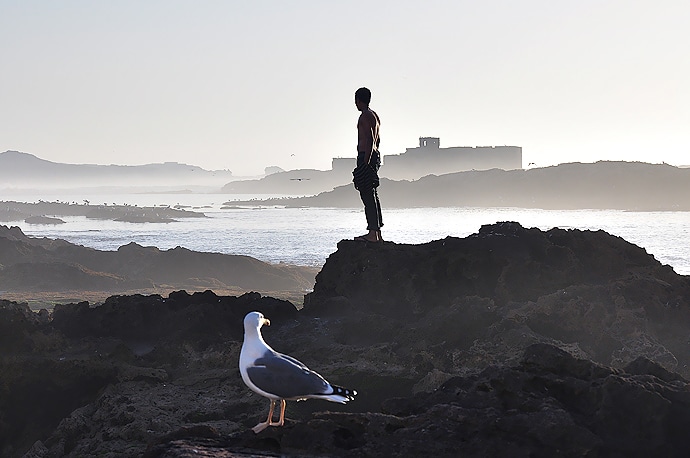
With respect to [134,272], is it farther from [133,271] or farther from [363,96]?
[363,96]

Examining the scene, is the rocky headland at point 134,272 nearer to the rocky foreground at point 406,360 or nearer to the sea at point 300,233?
the sea at point 300,233

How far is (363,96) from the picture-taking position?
12.7 m

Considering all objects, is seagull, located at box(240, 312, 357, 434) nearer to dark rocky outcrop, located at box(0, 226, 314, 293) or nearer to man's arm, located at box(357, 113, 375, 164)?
man's arm, located at box(357, 113, 375, 164)

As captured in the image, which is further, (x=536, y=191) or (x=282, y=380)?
(x=536, y=191)

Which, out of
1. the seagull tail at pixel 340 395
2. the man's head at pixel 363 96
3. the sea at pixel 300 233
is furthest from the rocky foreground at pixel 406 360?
the sea at pixel 300 233

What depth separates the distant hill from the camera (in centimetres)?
12369

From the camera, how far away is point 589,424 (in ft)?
19.0

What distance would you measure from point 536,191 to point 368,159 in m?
131

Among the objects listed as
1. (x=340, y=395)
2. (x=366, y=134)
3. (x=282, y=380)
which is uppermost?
(x=366, y=134)

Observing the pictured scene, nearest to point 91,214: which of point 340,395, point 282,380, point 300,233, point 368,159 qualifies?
point 300,233

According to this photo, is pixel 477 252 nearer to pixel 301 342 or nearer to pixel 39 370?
pixel 301 342

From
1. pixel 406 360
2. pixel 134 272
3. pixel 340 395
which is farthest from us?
pixel 134 272

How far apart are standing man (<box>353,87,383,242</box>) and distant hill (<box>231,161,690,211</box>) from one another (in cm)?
10514

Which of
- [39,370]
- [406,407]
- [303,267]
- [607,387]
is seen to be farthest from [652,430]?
[303,267]
